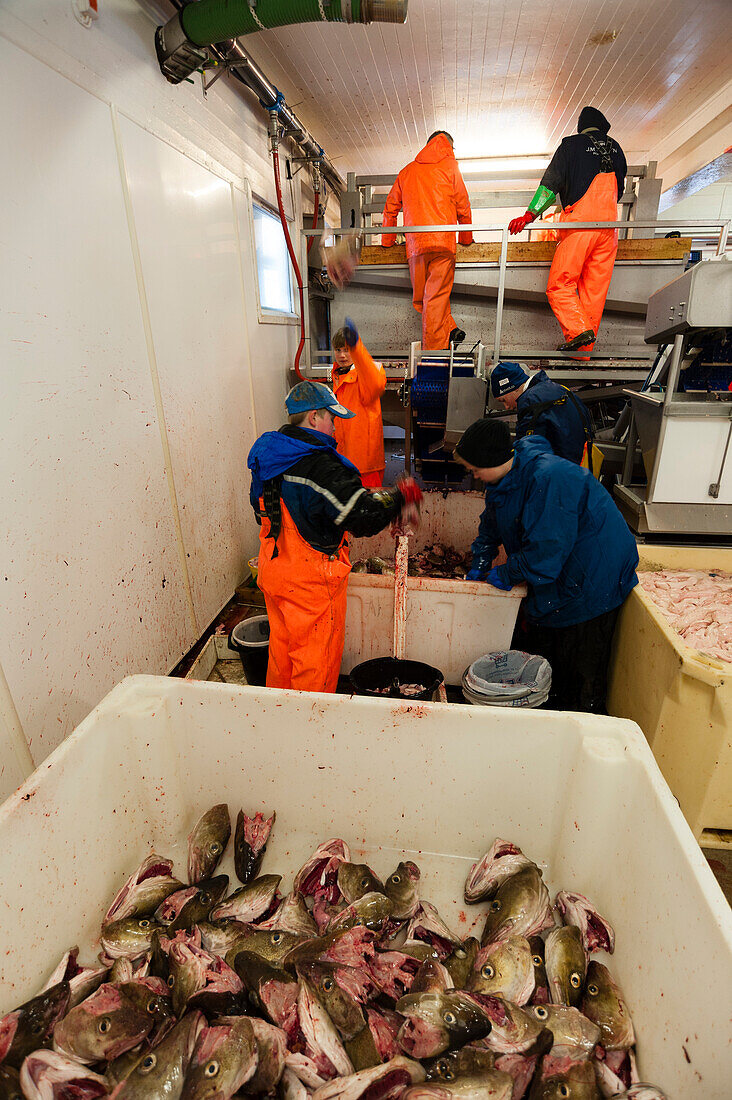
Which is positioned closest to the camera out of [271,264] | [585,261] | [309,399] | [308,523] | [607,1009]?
[607,1009]

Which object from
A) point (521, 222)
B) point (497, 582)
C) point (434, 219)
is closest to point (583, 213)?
point (521, 222)

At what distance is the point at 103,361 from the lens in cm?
231

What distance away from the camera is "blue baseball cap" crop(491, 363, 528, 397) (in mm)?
3578

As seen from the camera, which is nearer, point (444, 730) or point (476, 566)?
point (444, 730)

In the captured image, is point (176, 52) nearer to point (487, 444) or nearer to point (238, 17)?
point (238, 17)

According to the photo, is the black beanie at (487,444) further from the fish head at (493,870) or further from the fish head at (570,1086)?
the fish head at (570,1086)

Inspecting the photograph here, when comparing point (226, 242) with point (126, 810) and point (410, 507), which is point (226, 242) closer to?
point (410, 507)

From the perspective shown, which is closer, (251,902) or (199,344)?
(251,902)

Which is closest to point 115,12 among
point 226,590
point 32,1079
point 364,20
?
point 364,20

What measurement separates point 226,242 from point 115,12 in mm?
1366

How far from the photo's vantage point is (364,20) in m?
2.69

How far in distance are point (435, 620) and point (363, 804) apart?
51.1 inches

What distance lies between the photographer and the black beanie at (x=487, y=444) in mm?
2545

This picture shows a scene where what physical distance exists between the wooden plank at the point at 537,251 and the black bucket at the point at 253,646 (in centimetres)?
401
